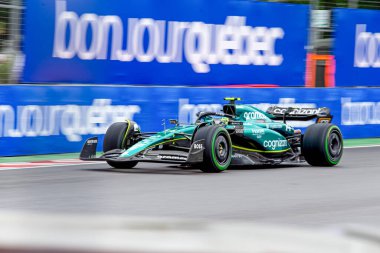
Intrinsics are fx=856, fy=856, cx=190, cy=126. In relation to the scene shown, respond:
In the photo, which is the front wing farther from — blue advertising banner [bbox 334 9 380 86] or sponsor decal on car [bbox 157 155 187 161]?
blue advertising banner [bbox 334 9 380 86]

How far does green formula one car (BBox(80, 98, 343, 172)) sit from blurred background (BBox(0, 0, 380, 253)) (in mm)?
234

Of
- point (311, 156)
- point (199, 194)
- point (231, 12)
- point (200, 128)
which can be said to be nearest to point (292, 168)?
point (311, 156)

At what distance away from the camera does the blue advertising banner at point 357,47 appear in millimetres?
17359

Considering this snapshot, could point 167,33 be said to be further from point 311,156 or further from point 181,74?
point 311,156

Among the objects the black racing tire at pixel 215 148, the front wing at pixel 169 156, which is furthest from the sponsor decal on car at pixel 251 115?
the front wing at pixel 169 156

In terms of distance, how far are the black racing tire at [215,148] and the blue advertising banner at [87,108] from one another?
2.97 meters

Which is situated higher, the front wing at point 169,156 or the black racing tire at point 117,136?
the black racing tire at point 117,136

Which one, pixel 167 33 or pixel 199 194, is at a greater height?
pixel 167 33

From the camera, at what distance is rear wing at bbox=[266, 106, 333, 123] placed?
11312 mm

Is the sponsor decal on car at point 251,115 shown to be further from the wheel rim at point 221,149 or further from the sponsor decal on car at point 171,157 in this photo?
the sponsor decal on car at point 171,157

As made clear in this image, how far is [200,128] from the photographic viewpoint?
984cm

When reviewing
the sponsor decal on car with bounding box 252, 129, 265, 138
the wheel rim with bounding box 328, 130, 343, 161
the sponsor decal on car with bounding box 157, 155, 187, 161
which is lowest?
the sponsor decal on car with bounding box 157, 155, 187, 161

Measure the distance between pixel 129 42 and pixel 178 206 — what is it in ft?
23.0

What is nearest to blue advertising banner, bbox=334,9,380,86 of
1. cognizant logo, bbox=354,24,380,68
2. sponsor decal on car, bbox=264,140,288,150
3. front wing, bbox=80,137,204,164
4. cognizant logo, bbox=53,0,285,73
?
cognizant logo, bbox=354,24,380,68
